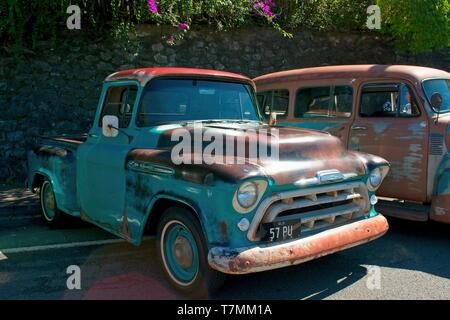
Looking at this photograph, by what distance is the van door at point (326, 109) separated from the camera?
5.80 metres

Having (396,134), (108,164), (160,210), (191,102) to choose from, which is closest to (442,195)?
(396,134)

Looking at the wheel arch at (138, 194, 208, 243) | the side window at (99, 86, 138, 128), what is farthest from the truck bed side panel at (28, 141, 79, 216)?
the wheel arch at (138, 194, 208, 243)

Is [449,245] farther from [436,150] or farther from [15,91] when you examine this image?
[15,91]

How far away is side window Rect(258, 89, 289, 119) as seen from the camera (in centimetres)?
655

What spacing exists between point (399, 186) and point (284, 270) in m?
1.96

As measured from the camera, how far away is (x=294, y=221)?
3363mm

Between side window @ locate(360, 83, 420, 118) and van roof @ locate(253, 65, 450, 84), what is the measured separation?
0.14 metres

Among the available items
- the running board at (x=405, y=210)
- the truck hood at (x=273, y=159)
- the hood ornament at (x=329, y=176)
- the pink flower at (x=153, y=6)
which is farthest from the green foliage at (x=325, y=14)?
the hood ornament at (x=329, y=176)

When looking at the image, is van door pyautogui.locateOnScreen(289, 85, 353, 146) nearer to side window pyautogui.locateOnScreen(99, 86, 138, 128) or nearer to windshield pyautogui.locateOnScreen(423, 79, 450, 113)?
windshield pyautogui.locateOnScreen(423, 79, 450, 113)

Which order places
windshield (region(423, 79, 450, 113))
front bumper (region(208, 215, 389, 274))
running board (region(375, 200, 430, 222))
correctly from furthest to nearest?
windshield (region(423, 79, 450, 113))
running board (region(375, 200, 430, 222))
front bumper (region(208, 215, 389, 274))

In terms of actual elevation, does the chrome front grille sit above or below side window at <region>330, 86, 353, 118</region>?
below

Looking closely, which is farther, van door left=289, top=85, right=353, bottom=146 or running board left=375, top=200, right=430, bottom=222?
van door left=289, top=85, right=353, bottom=146

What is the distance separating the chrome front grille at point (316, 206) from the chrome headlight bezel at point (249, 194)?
0.20 feet
